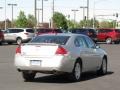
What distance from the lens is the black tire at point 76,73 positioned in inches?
565

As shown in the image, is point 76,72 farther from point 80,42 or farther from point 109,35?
point 109,35

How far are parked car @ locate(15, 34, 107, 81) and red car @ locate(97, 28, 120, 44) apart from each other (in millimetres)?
40419

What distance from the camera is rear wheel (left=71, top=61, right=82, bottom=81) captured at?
1438 cm

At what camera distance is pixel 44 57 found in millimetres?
13898

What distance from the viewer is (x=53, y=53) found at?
45.5 feet

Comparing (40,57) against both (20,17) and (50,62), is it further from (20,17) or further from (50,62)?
(20,17)

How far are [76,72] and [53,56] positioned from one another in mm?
1117

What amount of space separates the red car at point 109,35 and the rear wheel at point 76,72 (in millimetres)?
40838

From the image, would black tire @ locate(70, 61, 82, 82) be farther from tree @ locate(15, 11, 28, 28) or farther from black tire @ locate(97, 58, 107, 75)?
tree @ locate(15, 11, 28, 28)

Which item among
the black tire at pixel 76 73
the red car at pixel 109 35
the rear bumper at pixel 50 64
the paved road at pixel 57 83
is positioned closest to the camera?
the paved road at pixel 57 83


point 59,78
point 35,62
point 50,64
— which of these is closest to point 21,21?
point 59,78

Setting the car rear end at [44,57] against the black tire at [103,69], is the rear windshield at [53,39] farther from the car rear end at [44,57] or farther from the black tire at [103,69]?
the black tire at [103,69]

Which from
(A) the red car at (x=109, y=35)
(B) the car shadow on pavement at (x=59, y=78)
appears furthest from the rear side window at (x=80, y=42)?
(A) the red car at (x=109, y=35)

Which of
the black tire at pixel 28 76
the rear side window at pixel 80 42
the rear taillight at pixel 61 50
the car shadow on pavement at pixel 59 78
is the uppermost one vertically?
the rear side window at pixel 80 42
